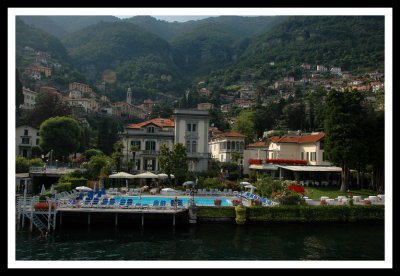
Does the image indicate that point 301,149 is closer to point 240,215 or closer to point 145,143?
point 145,143

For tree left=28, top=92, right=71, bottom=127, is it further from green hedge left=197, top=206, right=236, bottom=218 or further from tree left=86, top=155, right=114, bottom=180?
green hedge left=197, top=206, right=236, bottom=218

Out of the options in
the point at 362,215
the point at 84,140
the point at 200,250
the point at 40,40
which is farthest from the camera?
the point at 40,40

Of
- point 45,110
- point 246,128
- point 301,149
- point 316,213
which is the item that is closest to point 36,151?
point 45,110

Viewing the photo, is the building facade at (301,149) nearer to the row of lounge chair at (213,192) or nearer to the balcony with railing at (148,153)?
the row of lounge chair at (213,192)

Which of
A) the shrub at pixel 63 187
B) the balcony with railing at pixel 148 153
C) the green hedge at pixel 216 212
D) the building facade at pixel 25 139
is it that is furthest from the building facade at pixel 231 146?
the building facade at pixel 25 139
